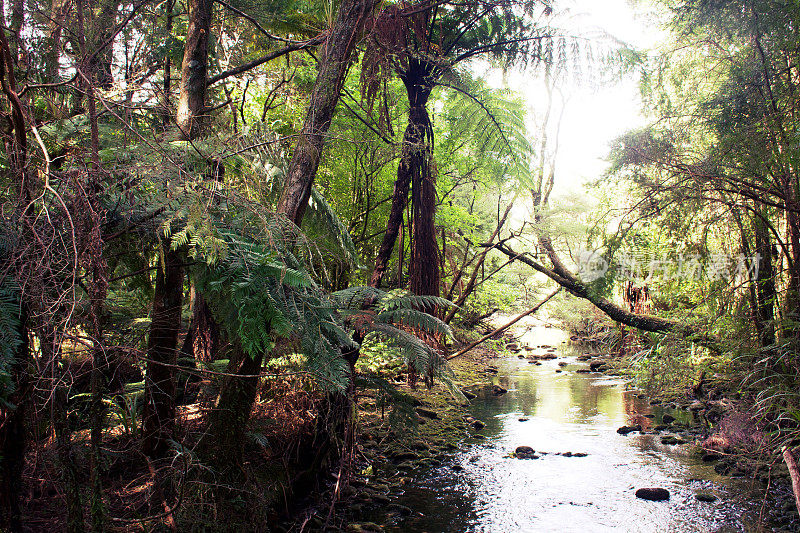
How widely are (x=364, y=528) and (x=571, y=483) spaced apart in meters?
2.55

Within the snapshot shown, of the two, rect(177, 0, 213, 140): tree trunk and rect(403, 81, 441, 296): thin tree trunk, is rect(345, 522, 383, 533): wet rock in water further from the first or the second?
rect(177, 0, 213, 140): tree trunk

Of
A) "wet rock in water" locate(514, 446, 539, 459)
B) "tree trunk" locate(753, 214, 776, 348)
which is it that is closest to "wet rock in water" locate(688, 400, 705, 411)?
"tree trunk" locate(753, 214, 776, 348)

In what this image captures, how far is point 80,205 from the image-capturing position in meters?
2.06

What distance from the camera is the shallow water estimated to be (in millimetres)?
4738

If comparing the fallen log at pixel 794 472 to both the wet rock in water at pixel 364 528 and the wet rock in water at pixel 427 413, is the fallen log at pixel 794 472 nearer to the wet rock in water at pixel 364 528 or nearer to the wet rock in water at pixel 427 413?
the wet rock in water at pixel 364 528

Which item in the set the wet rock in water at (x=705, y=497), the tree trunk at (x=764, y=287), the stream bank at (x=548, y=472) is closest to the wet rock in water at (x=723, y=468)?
the stream bank at (x=548, y=472)

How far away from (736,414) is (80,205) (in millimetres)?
6284

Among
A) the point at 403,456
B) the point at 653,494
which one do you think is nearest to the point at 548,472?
the point at 653,494

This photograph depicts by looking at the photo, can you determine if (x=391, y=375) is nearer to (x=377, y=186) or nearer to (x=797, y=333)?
(x=377, y=186)

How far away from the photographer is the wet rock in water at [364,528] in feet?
14.3

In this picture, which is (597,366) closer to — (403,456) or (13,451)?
(403,456)

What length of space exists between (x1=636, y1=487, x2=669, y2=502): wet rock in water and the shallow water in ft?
0.23

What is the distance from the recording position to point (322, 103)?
3.39 metres

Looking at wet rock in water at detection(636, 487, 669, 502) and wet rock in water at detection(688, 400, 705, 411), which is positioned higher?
wet rock in water at detection(688, 400, 705, 411)
